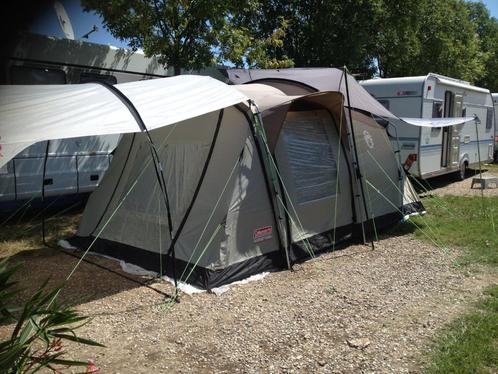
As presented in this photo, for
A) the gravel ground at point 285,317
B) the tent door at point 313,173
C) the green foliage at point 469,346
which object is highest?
the tent door at point 313,173

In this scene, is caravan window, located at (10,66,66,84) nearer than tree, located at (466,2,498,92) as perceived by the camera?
Yes

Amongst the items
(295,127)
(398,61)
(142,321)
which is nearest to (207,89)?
(295,127)

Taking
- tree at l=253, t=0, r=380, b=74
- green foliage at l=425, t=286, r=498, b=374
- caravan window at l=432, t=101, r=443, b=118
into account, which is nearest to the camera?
green foliage at l=425, t=286, r=498, b=374

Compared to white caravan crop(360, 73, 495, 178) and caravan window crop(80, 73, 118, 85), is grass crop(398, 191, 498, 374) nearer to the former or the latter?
white caravan crop(360, 73, 495, 178)

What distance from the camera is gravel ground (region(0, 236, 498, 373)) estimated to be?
366 cm

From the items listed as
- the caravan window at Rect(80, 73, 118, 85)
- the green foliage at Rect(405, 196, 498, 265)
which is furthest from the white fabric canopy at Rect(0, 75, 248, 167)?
the green foliage at Rect(405, 196, 498, 265)

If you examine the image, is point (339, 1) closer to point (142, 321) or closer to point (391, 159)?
point (391, 159)

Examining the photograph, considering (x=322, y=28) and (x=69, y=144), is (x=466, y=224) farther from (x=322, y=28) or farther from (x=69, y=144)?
(x=322, y=28)

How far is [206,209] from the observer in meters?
5.30

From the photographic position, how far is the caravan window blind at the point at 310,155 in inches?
238

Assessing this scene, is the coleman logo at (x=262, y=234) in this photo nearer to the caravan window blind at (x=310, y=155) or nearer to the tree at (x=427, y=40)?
the caravan window blind at (x=310, y=155)

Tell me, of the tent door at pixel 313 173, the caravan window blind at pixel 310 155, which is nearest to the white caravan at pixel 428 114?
the tent door at pixel 313 173

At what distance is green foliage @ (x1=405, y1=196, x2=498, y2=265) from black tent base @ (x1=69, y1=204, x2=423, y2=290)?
1020 mm

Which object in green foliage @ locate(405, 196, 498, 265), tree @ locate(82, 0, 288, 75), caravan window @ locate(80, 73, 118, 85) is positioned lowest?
green foliage @ locate(405, 196, 498, 265)
